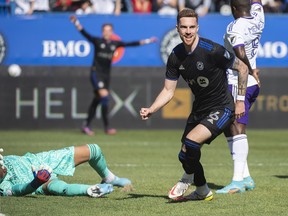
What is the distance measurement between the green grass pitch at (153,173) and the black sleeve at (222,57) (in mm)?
1462

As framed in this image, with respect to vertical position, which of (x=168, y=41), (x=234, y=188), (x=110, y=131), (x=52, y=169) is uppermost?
(x=52, y=169)

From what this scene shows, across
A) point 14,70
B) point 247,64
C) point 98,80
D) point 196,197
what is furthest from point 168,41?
point 196,197

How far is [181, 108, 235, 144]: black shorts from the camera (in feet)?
28.6

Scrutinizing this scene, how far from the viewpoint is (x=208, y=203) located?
8.69 metres

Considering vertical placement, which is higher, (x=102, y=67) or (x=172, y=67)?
(x=172, y=67)

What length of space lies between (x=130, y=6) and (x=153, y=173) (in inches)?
441

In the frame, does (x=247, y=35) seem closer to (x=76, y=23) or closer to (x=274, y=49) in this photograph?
(x=76, y=23)

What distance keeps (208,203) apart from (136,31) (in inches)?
503

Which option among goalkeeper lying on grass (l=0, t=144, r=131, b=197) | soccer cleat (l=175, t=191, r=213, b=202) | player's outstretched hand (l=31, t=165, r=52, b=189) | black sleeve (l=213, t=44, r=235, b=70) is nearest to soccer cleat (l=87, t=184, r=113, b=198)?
goalkeeper lying on grass (l=0, t=144, r=131, b=197)

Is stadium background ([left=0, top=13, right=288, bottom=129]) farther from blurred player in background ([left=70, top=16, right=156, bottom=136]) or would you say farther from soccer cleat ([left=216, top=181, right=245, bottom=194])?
soccer cleat ([left=216, top=181, right=245, bottom=194])

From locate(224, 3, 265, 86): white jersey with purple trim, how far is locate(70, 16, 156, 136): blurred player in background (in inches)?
358

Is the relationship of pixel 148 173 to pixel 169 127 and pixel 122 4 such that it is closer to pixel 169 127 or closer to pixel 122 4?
pixel 169 127

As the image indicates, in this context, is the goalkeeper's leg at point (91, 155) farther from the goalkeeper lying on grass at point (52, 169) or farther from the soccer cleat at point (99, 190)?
the soccer cleat at point (99, 190)

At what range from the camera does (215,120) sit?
874cm
